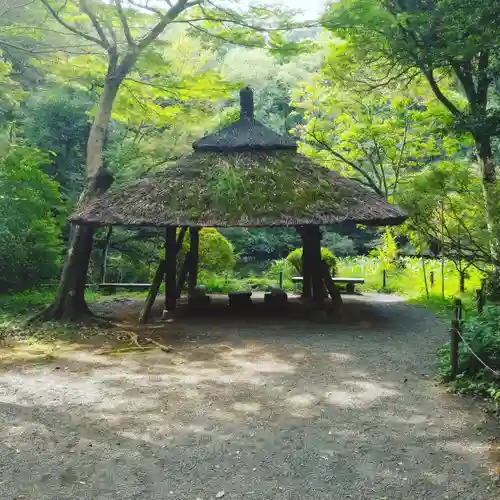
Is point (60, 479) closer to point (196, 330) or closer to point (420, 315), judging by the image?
point (196, 330)

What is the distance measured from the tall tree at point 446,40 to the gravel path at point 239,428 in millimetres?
4856

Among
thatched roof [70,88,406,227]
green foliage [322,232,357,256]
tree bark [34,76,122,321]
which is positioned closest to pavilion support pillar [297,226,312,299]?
thatched roof [70,88,406,227]

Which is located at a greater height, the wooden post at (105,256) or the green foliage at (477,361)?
the wooden post at (105,256)

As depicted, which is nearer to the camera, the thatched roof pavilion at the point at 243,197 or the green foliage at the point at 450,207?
the thatched roof pavilion at the point at 243,197

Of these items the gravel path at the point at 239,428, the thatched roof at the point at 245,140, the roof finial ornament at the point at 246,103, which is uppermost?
the roof finial ornament at the point at 246,103

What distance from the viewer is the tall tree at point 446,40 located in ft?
27.0

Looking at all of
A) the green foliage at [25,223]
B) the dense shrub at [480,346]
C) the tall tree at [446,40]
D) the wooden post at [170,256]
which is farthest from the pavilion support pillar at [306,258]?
the green foliage at [25,223]

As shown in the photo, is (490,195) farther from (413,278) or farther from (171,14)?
(171,14)

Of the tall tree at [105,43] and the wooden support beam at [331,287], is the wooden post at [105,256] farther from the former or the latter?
the wooden support beam at [331,287]

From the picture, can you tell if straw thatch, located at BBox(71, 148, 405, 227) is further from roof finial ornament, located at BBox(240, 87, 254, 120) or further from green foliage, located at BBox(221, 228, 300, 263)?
green foliage, located at BBox(221, 228, 300, 263)

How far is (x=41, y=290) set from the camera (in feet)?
48.0

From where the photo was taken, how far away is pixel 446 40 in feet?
30.3

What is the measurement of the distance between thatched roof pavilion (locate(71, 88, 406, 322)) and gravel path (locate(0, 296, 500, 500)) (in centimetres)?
287

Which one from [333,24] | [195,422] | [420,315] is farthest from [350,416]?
[333,24]
